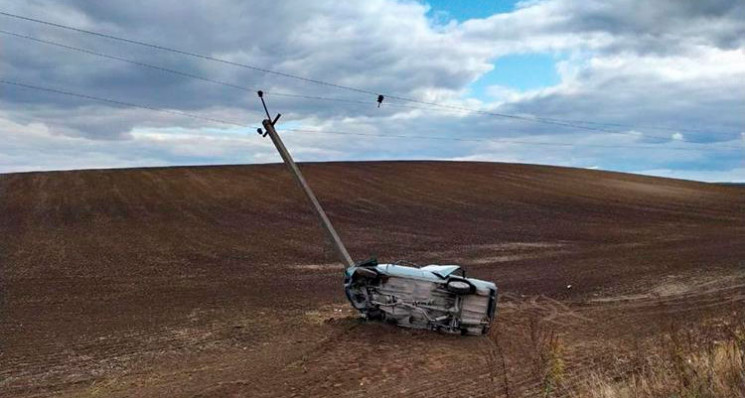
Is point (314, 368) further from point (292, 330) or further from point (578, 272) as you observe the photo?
point (578, 272)

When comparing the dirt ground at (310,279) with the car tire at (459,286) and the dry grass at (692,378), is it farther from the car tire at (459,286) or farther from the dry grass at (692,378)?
the dry grass at (692,378)

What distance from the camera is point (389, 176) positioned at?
49.9 meters

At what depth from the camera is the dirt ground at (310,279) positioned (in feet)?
34.7

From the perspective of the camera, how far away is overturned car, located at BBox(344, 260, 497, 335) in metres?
12.7

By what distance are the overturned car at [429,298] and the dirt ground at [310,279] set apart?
32 centimetres

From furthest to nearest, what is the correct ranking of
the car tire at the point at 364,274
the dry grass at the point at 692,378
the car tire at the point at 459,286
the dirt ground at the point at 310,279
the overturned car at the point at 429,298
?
the car tire at the point at 364,274 < the overturned car at the point at 429,298 < the car tire at the point at 459,286 < the dirt ground at the point at 310,279 < the dry grass at the point at 692,378

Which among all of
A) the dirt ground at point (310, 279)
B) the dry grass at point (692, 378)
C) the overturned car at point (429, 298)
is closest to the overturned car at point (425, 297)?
the overturned car at point (429, 298)

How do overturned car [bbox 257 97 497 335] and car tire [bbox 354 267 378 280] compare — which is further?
car tire [bbox 354 267 378 280]

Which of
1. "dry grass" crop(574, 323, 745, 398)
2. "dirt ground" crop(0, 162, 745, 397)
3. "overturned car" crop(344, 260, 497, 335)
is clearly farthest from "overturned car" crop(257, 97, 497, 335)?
"dry grass" crop(574, 323, 745, 398)

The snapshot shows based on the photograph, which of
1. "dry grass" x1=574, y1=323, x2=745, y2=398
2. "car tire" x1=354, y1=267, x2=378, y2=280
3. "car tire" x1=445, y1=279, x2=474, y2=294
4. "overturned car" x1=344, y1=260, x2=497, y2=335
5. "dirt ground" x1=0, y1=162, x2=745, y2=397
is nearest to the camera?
"dry grass" x1=574, y1=323, x2=745, y2=398

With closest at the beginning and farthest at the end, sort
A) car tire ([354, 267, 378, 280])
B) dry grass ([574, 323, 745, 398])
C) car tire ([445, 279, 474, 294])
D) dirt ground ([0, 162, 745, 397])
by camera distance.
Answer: dry grass ([574, 323, 745, 398])
dirt ground ([0, 162, 745, 397])
car tire ([445, 279, 474, 294])
car tire ([354, 267, 378, 280])

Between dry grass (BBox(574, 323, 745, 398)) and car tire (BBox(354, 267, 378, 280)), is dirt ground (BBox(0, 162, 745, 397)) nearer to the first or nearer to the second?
car tire (BBox(354, 267, 378, 280))

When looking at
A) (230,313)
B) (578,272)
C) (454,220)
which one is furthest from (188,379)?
(454,220)

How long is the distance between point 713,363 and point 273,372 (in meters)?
6.53
